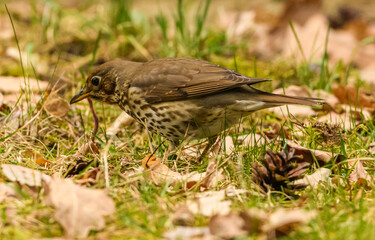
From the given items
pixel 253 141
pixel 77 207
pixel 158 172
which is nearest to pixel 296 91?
pixel 253 141

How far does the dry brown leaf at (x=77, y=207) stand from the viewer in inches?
86.6

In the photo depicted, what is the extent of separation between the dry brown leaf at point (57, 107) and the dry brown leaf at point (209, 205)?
1.82 meters

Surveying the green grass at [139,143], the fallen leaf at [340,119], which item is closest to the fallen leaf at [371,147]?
the green grass at [139,143]

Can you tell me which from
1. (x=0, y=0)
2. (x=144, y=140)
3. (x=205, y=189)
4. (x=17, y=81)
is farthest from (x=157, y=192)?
(x=0, y=0)

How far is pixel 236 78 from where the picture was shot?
3.36 meters

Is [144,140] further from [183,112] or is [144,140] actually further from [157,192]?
[157,192]

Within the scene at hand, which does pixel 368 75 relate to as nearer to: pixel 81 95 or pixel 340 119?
pixel 340 119

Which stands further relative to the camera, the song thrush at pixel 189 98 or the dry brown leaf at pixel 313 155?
the song thrush at pixel 189 98

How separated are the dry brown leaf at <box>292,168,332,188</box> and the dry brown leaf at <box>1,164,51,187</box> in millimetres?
1325

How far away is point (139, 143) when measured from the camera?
393cm

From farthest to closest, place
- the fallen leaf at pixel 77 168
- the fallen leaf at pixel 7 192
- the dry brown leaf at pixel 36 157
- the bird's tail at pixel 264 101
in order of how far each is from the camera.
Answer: the dry brown leaf at pixel 36 157, the bird's tail at pixel 264 101, the fallen leaf at pixel 77 168, the fallen leaf at pixel 7 192

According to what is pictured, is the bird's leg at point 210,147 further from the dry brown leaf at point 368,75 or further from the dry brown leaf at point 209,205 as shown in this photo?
the dry brown leaf at point 368,75

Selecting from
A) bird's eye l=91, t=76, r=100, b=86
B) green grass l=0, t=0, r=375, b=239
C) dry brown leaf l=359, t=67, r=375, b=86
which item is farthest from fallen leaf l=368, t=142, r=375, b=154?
dry brown leaf l=359, t=67, r=375, b=86

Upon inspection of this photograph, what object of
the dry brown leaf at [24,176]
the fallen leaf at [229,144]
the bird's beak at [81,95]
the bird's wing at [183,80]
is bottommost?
the fallen leaf at [229,144]
